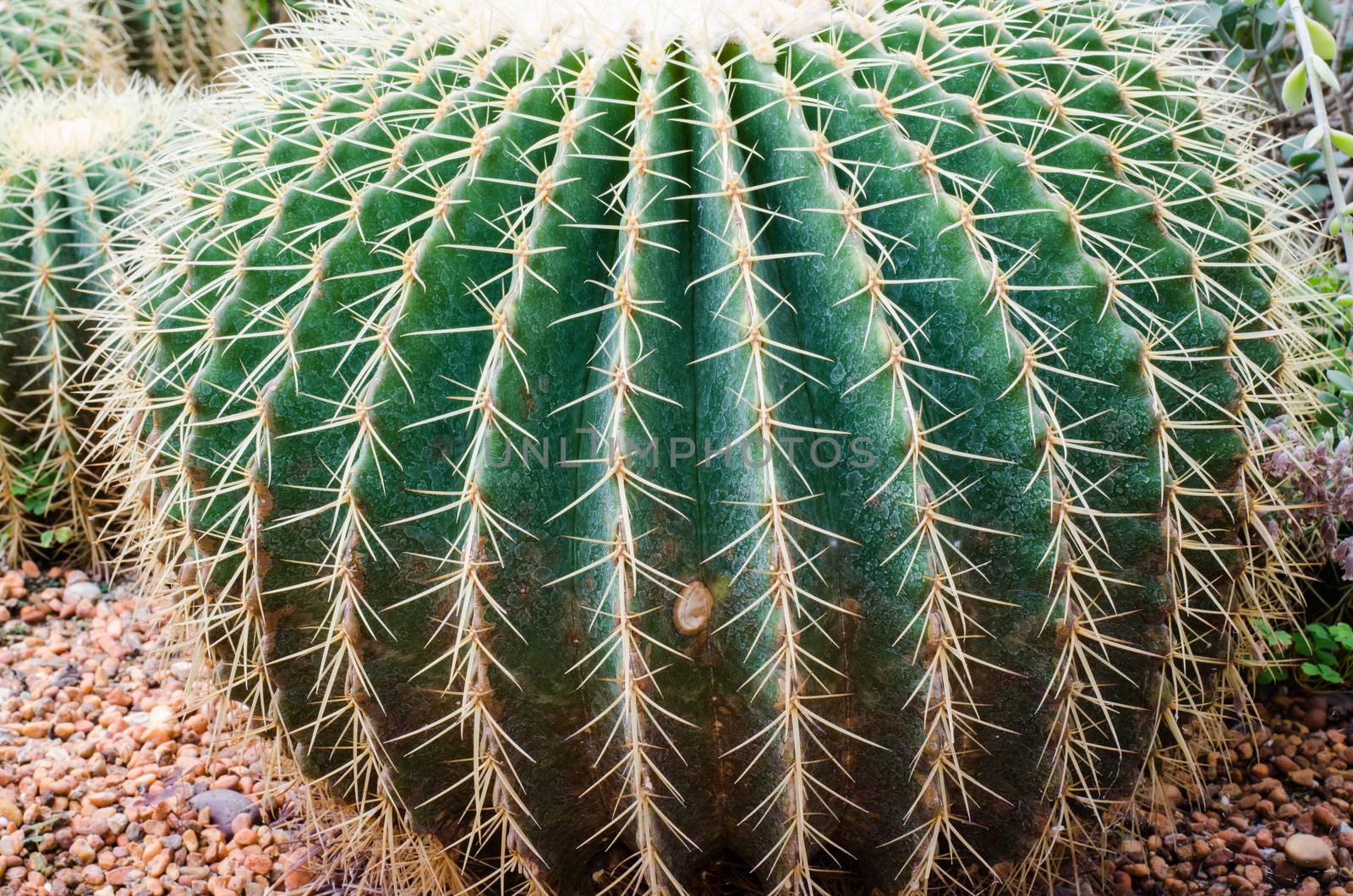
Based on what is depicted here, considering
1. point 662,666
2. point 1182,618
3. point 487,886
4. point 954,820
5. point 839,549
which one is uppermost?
point 839,549

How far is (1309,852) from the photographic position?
2.53 meters

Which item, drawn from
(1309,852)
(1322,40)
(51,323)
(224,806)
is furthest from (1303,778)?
(51,323)

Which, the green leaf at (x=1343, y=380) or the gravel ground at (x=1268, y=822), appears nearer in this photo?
the gravel ground at (x=1268, y=822)

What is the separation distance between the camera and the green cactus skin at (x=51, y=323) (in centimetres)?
404

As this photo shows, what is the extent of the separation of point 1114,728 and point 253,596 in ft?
5.16

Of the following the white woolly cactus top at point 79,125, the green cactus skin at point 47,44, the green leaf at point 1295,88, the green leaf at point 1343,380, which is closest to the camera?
the green leaf at point 1295,88

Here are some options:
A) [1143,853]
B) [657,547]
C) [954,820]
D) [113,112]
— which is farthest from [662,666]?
[113,112]

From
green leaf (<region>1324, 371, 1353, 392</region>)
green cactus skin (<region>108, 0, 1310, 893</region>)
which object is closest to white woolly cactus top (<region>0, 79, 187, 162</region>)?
green cactus skin (<region>108, 0, 1310, 893</region>)

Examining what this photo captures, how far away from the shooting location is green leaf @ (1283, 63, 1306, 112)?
98.3 inches

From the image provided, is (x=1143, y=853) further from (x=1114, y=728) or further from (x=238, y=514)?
(x=238, y=514)

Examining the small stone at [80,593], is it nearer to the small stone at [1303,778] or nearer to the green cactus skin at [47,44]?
the green cactus skin at [47,44]

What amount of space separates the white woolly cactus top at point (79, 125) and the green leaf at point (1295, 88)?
376cm

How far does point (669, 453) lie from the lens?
197 cm

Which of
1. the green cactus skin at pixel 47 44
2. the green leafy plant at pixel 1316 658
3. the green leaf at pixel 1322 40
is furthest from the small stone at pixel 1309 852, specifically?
the green cactus skin at pixel 47 44
